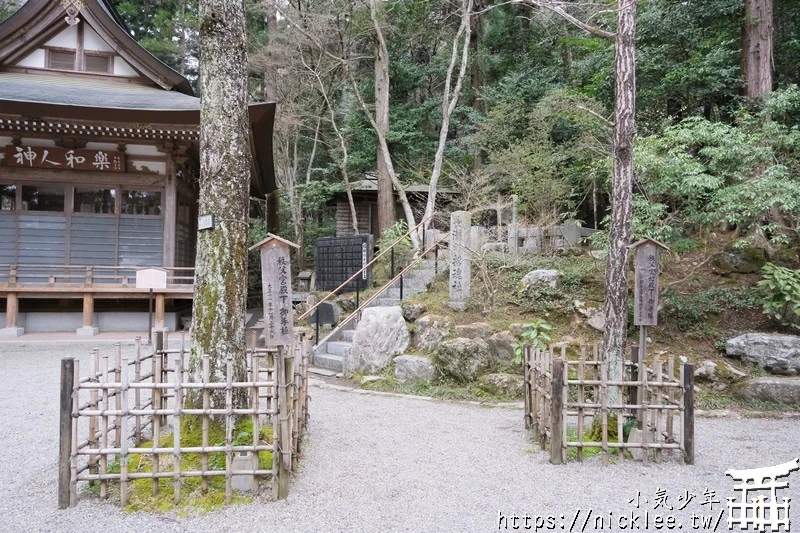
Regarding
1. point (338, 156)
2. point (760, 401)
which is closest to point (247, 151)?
point (760, 401)

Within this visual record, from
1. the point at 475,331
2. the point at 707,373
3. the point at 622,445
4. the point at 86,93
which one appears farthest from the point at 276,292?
the point at 86,93

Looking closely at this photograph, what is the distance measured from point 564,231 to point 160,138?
933 cm

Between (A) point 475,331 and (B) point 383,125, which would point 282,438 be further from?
(B) point 383,125

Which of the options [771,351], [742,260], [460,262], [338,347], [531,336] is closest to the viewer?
[771,351]

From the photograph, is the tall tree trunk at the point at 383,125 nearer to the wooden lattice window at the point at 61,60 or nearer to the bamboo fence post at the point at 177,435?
the wooden lattice window at the point at 61,60

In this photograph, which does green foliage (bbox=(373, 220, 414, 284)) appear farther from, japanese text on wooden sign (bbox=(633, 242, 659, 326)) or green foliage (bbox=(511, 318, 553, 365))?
japanese text on wooden sign (bbox=(633, 242, 659, 326))

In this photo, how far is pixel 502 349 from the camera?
7.02 meters

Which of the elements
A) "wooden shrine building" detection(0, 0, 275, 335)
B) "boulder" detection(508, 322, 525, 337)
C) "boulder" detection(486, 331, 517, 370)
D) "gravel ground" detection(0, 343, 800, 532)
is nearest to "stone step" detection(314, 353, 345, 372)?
"gravel ground" detection(0, 343, 800, 532)

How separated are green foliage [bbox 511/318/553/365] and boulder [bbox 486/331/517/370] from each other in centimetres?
10

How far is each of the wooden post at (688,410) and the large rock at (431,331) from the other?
371 centimetres

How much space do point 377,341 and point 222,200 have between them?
172 inches

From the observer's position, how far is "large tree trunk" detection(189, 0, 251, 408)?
3.98 metres

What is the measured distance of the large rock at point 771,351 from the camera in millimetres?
6422

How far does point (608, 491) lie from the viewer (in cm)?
366
